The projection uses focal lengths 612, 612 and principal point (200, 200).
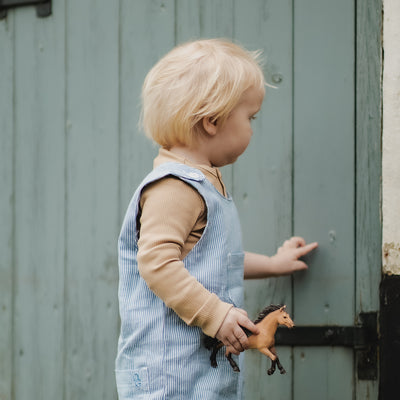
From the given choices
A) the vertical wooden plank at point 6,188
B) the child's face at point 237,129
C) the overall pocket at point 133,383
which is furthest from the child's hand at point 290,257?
the vertical wooden plank at point 6,188

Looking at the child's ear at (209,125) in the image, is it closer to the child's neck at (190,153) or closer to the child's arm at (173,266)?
the child's neck at (190,153)

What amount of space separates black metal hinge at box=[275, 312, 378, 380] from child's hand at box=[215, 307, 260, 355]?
0.58 metres

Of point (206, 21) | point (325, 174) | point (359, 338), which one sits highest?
point (206, 21)

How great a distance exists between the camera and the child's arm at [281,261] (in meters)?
1.64

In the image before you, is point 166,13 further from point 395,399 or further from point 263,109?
point 395,399

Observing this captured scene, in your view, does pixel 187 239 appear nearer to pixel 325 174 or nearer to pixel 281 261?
pixel 281 261

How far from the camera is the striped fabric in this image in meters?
1.28

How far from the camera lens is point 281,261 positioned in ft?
5.54

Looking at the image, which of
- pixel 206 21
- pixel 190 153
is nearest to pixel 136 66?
pixel 206 21

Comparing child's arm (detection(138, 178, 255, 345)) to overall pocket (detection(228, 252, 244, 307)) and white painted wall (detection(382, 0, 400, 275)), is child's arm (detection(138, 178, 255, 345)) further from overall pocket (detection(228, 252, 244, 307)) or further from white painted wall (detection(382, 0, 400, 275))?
white painted wall (detection(382, 0, 400, 275))

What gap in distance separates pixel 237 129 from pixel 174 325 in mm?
453

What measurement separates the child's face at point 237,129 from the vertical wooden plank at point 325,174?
0.40 meters

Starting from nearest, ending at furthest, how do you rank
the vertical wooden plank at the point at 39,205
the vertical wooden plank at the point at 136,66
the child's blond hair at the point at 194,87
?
1. the child's blond hair at the point at 194,87
2. the vertical wooden plank at the point at 136,66
3. the vertical wooden plank at the point at 39,205

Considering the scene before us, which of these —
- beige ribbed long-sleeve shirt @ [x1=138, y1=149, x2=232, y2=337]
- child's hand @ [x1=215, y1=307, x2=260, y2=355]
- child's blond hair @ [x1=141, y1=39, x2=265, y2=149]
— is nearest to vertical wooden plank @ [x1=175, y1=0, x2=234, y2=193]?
child's blond hair @ [x1=141, y1=39, x2=265, y2=149]
